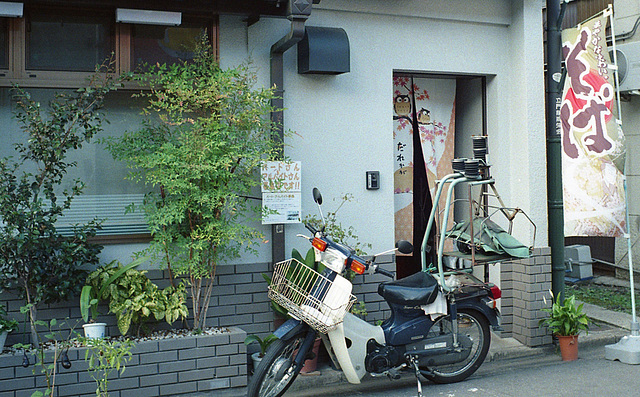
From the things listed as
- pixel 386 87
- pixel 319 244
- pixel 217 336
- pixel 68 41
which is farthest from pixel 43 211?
pixel 386 87

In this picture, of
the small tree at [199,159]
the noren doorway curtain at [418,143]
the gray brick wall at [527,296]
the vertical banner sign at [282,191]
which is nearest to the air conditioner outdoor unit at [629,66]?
the noren doorway curtain at [418,143]

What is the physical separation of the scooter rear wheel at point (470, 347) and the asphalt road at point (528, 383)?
0.09m

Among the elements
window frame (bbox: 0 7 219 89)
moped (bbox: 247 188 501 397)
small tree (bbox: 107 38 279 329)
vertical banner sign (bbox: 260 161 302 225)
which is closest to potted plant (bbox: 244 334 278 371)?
small tree (bbox: 107 38 279 329)

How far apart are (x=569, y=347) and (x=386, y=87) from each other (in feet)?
10.8

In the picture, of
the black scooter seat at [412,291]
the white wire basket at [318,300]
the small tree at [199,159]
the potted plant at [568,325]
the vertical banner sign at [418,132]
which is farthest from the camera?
the vertical banner sign at [418,132]

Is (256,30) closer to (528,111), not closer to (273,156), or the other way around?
(273,156)

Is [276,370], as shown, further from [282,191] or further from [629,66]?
[629,66]

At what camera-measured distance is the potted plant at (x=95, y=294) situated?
548cm

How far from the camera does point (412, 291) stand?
581 centimetres

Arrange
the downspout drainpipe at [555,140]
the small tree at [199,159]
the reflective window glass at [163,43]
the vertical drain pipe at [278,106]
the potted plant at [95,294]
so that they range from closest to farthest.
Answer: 1. the potted plant at [95,294]
2. the small tree at [199,159]
3. the reflective window glass at [163,43]
4. the vertical drain pipe at [278,106]
5. the downspout drainpipe at [555,140]

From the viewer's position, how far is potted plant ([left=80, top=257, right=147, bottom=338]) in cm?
548

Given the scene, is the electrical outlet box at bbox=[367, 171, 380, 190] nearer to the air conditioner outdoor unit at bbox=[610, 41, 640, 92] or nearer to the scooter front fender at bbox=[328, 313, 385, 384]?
the scooter front fender at bbox=[328, 313, 385, 384]

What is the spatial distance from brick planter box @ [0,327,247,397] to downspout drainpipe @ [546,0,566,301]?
366cm

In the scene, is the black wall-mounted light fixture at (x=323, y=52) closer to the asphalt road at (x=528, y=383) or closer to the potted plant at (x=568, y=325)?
the asphalt road at (x=528, y=383)
